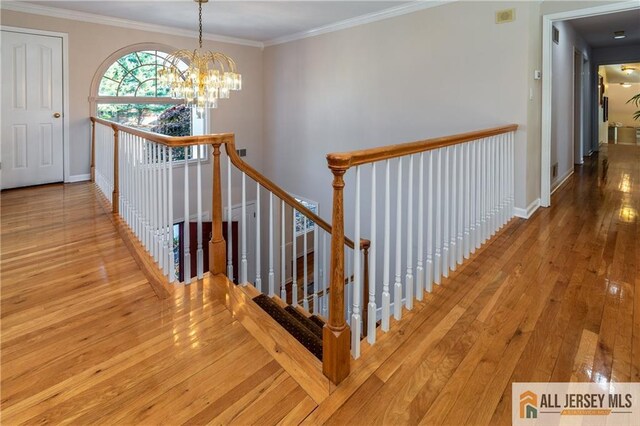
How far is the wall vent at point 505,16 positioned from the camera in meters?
3.84

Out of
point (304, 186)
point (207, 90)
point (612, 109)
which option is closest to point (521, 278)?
point (207, 90)

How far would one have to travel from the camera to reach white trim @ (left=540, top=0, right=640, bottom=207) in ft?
12.3

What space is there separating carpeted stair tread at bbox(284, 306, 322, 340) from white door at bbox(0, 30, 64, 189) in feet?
14.1

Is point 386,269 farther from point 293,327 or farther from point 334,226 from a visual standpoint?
point 293,327

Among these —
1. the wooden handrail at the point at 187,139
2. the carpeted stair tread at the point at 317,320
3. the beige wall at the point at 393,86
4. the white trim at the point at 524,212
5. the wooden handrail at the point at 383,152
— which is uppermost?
the beige wall at the point at 393,86

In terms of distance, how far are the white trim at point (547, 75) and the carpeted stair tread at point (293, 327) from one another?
3351 millimetres

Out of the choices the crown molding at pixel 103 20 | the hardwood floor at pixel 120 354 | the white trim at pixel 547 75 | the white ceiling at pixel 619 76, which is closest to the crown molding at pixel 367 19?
the crown molding at pixel 103 20

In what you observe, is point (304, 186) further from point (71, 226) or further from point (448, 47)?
point (71, 226)

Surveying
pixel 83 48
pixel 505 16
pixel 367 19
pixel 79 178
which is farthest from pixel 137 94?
pixel 505 16

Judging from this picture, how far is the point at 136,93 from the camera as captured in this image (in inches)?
233

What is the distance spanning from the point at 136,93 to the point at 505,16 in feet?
16.5

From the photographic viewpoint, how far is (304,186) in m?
6.63

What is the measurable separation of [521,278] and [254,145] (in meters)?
5.54

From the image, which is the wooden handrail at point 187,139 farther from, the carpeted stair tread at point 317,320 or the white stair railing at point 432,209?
the carpeted stair tread at point 317,320
